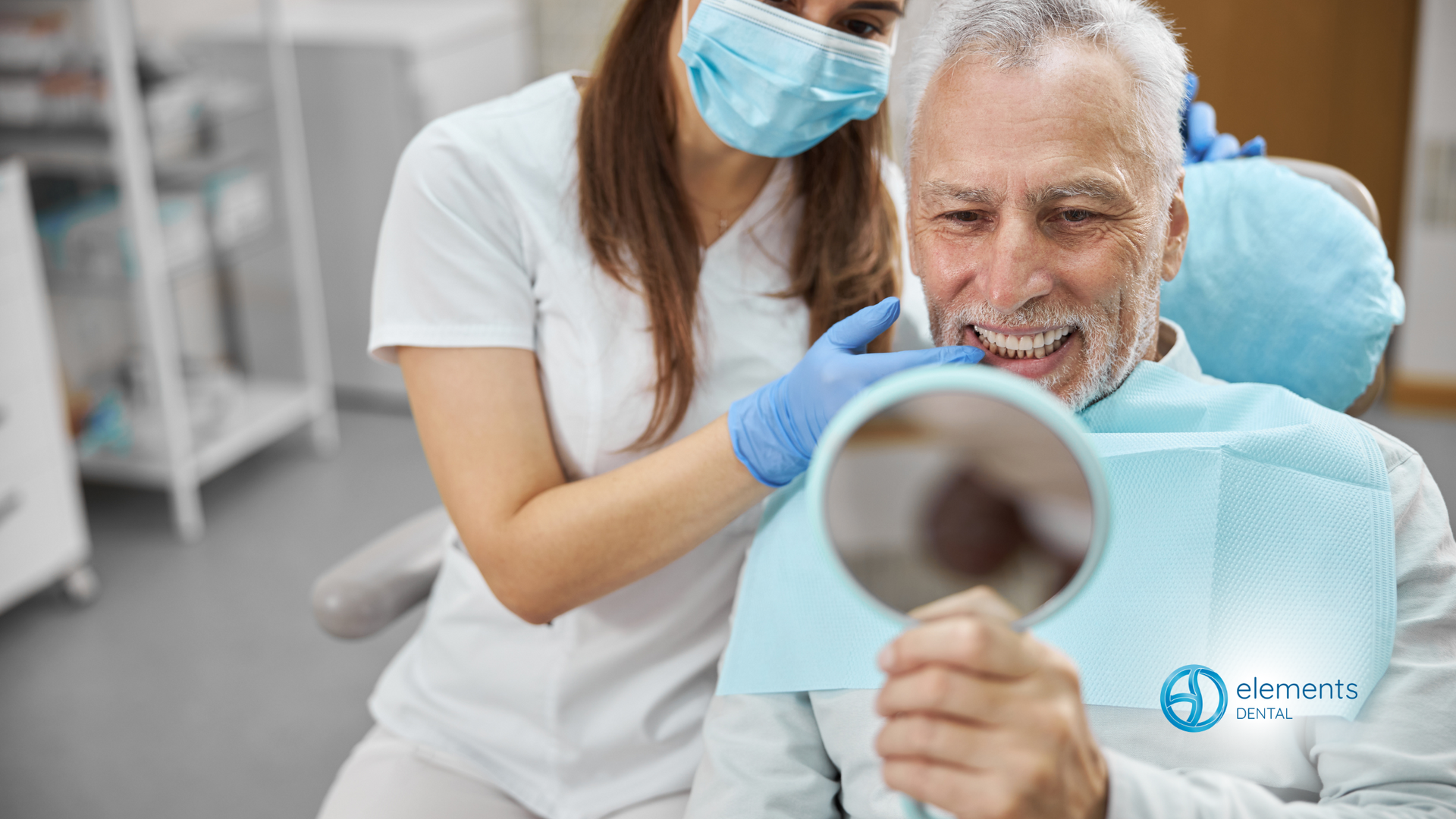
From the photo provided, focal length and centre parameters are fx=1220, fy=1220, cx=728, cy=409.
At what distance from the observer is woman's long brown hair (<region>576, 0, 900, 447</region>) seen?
123 centimetres

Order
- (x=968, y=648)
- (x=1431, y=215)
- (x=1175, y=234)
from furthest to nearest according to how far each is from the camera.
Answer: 1. (x=1431, y=215)
2. (x=1175, y=234)
3. (x=968, y=648)

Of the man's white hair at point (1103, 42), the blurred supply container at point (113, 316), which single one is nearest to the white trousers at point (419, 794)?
the man's white hair at point (1103, 42)

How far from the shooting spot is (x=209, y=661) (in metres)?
2.50

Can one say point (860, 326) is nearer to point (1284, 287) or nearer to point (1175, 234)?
point (1175, 234)

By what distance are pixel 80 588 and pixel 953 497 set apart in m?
2.55

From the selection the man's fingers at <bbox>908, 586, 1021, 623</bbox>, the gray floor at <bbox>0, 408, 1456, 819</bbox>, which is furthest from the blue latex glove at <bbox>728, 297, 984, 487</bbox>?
the gray floor at <bbox>0, 408, 1456, 819</bbox>

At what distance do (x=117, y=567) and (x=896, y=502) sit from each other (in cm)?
267

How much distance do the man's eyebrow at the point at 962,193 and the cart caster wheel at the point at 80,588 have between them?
2.35 meters

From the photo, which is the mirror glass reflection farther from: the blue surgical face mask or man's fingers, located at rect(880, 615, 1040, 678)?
the blue surgical face mask

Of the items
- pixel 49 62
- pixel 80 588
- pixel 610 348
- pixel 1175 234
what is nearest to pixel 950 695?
pixel 1175 234

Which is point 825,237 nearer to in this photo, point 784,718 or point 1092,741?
point 784,718

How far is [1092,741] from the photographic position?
2.19 feet

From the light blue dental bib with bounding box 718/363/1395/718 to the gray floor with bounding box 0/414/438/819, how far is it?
160 cm

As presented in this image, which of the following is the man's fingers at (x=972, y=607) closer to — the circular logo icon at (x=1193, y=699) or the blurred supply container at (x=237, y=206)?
the circular logo icon at (x=1193, y=699)
